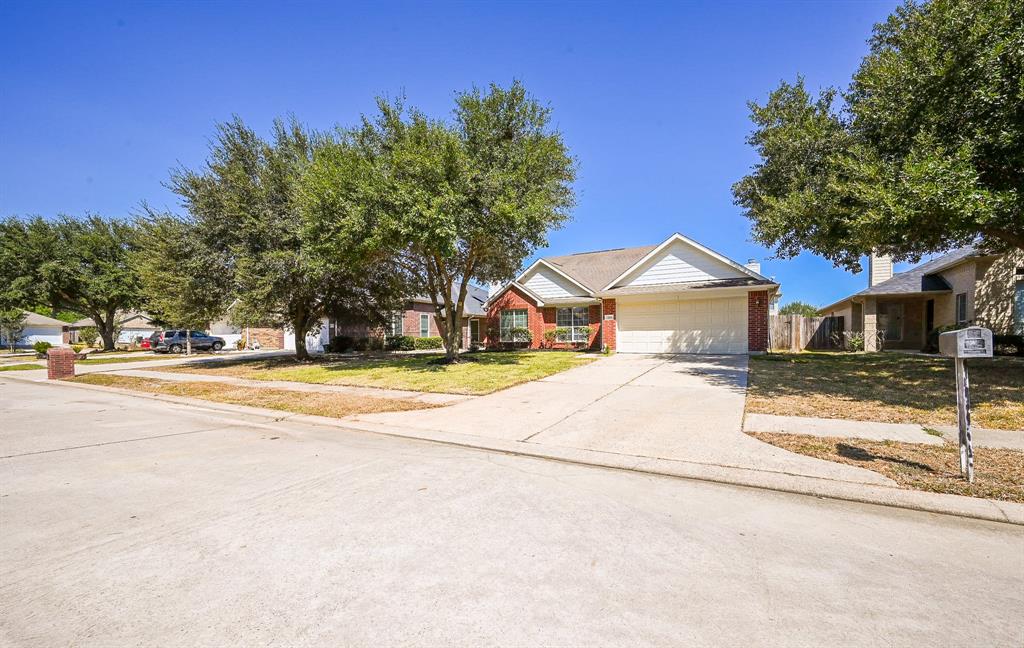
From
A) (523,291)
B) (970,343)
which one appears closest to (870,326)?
(523,291)

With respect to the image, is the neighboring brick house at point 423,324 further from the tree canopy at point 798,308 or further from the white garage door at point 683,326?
the tree canopy at point 798,308

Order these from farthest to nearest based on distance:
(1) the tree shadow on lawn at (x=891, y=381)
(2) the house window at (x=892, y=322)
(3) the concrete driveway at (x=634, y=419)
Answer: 1. (2) the house window at (x=892, y=322)
2. (1) the tree shadow on lawn at (x=891, y=381)
3. (3) the concrete driveway at (x=634, y=419)

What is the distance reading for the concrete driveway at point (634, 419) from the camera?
5418 mm

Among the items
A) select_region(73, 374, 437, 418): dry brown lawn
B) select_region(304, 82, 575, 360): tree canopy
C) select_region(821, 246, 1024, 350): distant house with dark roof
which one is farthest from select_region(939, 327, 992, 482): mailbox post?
select_region(821, 246, 1024, 350): distant house with dark roof

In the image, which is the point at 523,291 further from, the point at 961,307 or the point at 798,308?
the point at 798,308

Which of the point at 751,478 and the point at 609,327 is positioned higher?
the point at 609,327

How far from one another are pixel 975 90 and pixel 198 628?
13.4 m

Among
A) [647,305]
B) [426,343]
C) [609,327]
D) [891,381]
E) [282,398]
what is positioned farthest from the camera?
[426,343]

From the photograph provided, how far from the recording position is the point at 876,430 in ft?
21.1

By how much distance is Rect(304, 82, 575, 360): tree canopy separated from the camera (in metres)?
13.0

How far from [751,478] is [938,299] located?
23.3 meters

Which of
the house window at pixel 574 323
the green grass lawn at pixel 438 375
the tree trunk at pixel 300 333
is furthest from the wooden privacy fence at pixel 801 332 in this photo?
the tree trunk at pixel 300 333

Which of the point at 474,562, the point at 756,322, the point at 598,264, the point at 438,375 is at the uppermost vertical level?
the point at 598,264

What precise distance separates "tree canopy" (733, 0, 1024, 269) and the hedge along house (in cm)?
661
